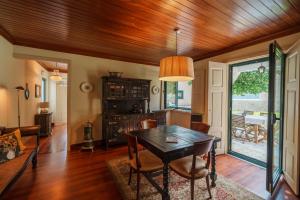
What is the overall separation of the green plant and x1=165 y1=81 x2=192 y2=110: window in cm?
159

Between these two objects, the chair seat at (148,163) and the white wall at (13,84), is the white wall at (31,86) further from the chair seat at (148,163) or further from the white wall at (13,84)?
the chair seat at (148,163)

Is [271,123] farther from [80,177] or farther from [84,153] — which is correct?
[84,153]

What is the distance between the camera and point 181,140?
2.20m

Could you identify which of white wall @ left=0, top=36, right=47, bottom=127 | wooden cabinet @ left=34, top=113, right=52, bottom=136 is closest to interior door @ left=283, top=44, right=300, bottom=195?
white wall @ left=0, top=36, right=47, bottom=127

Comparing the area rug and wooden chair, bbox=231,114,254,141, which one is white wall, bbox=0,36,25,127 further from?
wooden chair, bbox=231,114,254,141

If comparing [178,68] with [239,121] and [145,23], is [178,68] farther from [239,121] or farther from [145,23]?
[239,121]

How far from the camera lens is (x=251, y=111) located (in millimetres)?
5309

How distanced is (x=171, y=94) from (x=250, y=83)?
9.33 feet

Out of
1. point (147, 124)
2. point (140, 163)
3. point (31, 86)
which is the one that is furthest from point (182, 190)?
point (31, 86)

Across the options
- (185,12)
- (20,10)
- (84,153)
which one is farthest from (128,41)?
(84,153)

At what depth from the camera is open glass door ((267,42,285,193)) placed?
6.87 feet

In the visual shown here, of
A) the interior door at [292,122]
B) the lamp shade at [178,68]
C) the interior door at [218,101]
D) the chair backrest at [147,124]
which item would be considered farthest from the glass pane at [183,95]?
the lamp shade at [178,68]

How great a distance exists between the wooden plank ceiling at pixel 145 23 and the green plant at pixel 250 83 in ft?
→ 8.33

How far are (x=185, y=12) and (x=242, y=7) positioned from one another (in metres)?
0.72
